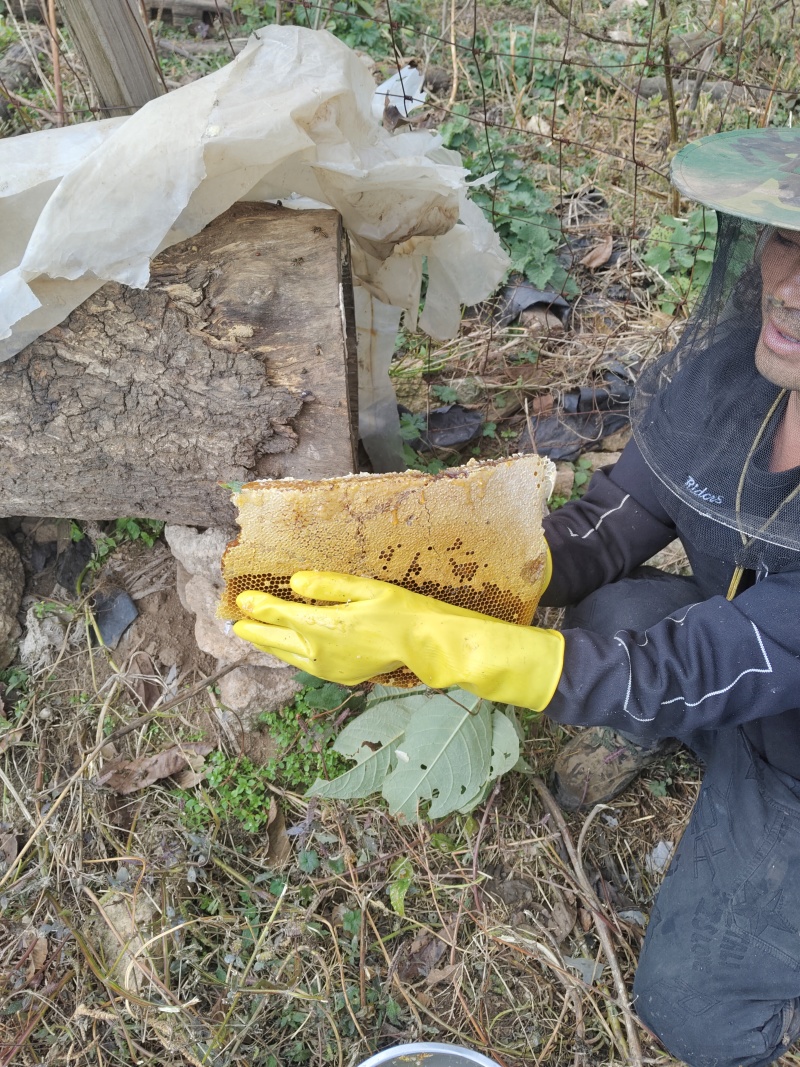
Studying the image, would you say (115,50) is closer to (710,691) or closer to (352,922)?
(710,691)

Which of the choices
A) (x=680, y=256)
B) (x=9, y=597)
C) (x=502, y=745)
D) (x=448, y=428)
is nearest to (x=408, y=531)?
(x=502, y=745)

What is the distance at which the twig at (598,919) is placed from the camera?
1.79 m

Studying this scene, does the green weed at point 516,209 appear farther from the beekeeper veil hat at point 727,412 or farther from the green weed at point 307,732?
the green weed at point 307,732

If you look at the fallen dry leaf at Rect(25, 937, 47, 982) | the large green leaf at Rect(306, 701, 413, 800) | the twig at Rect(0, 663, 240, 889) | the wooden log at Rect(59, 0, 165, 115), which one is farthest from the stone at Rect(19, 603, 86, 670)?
the wooden log at Rect(59, 0, 165, 115)

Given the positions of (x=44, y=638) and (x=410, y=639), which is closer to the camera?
(x=410, y=639)

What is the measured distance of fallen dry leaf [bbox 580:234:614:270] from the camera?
11.4 ft

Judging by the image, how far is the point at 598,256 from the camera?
3.50 m

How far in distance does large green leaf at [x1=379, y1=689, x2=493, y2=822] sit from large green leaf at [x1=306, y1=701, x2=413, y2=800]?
0.05 meters

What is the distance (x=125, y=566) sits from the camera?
95.4 inches

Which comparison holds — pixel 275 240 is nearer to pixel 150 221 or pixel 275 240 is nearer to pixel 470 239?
pixel 150 221

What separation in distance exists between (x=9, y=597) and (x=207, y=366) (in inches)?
47.0

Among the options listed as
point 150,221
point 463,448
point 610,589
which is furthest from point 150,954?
point 463,448

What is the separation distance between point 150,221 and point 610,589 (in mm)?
1439

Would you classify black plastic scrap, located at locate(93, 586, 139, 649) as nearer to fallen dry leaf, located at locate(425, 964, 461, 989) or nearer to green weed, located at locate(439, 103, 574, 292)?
fallen dry leaf, located at locate(425, 964, 461, 989)
